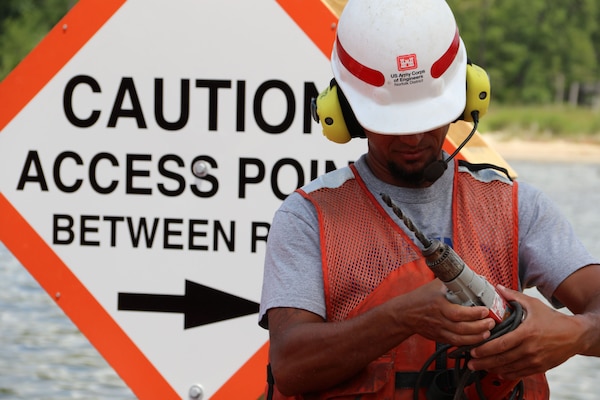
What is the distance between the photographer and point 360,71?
304 centimetres

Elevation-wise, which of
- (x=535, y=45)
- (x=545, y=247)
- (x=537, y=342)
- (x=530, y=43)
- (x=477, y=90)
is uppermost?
(x=530, y=43)

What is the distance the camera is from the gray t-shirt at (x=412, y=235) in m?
2.95

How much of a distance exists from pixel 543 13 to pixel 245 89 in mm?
63946

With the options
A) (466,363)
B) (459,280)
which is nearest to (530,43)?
(466,363)

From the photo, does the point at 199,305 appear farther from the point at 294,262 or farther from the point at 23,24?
the point at 23,24

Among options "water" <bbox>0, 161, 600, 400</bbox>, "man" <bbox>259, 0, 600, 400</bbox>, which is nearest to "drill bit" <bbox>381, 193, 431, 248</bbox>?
"man" <bbox>259, 0, 600, 400</bbox>

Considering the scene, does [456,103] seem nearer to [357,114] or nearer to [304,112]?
[357,114]

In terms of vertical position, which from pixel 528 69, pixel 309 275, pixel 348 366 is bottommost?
pixel 348 366

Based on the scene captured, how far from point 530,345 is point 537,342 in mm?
18

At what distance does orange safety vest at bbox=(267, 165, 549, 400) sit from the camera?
9.55ft

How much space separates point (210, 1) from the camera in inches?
150

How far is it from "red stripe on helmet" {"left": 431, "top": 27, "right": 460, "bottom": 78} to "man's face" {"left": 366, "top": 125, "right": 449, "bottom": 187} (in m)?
0.14

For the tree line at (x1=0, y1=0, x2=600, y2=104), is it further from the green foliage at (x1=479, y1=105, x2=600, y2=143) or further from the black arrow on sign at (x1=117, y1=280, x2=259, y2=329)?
the black arrow on sign at (x1=117, y1=280, x2=259, y2=329)

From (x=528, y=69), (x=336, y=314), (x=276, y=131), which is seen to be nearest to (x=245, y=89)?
A: (x=276, y=131)
